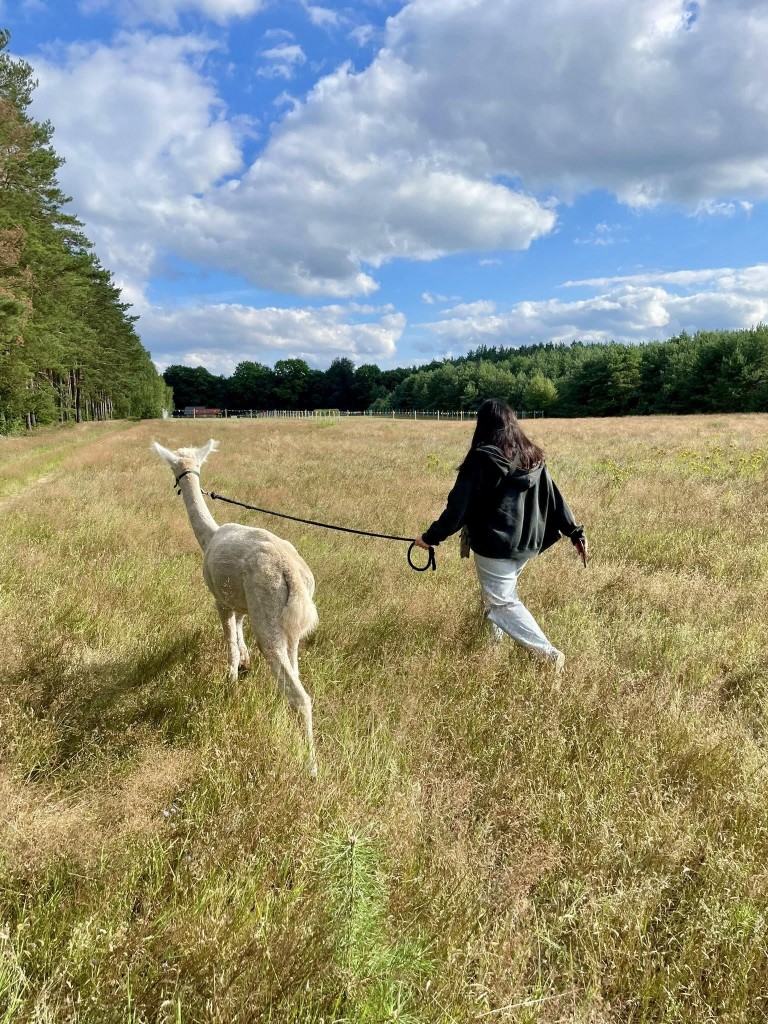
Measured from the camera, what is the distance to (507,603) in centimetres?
424

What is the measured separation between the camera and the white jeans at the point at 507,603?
418 cm

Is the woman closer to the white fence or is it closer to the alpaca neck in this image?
the alpaca neck

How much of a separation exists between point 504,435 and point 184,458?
3.01 meters

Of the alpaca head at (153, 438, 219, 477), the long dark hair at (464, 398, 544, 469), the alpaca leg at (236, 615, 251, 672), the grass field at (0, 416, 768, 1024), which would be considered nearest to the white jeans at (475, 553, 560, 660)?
the grass field at (0, 416, 768, 1024)

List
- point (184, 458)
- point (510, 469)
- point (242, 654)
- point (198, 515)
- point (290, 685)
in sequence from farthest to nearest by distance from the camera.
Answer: point (184, 458)
point (198, 515)
point (242, 654)
point (510, 469)
point (290, 685)

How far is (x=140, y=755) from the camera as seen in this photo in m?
2.82

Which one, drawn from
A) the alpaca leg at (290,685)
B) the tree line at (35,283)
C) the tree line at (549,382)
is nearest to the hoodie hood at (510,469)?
the alpaca leg at (290,685)

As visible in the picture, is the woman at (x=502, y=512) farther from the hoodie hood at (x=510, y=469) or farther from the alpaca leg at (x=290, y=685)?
the alpaca leg at (x=290, y=685)

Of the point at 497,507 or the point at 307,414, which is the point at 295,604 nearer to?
the point at 497,507

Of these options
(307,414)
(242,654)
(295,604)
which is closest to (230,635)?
(242,654)

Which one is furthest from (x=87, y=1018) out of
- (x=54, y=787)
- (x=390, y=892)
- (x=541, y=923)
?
(x=541, y=923)

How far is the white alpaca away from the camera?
3.45 m

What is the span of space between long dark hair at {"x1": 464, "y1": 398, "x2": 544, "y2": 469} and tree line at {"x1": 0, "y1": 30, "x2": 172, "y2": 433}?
2388 cm

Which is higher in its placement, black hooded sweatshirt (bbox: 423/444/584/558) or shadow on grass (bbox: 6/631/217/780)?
black hooded sweatshirt (bbox: 423/444/584/558)
